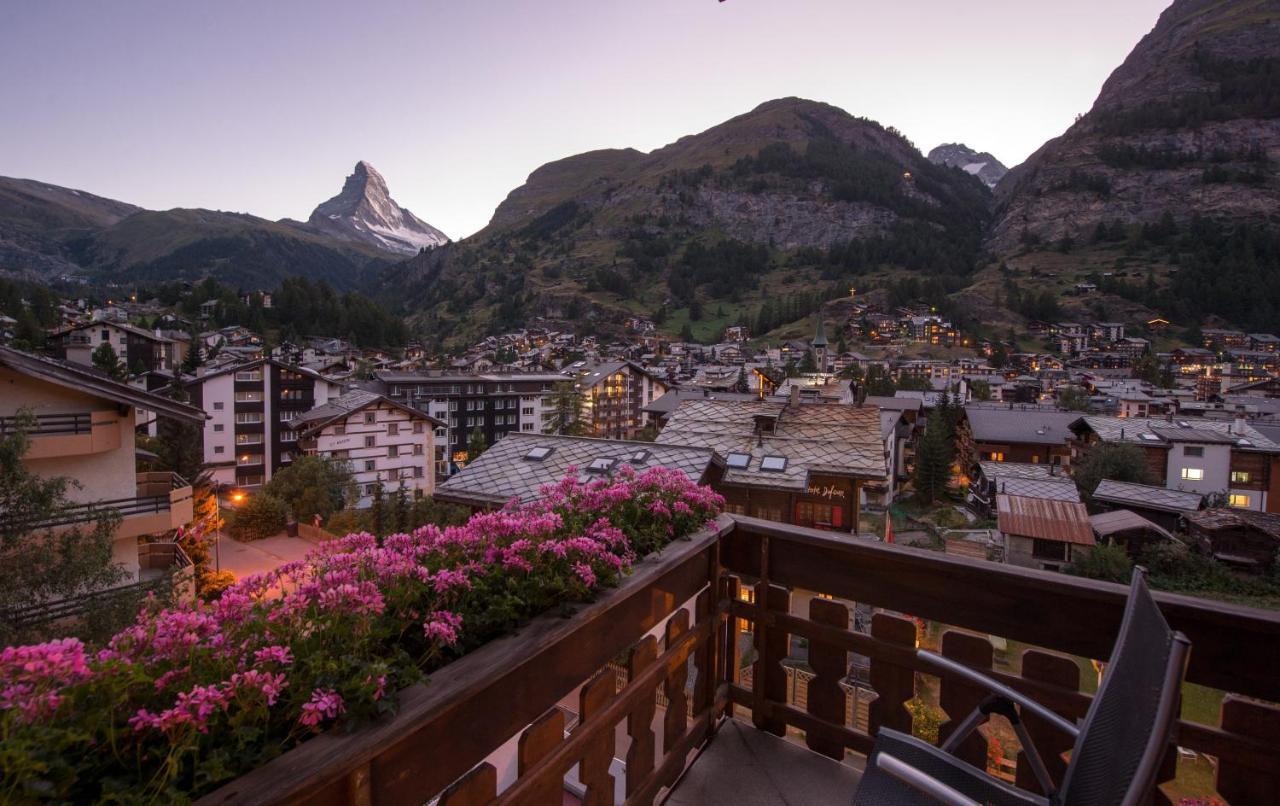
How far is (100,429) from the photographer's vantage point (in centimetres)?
963

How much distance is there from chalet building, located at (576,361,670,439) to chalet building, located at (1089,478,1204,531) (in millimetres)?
33295

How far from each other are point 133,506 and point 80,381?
2223mm

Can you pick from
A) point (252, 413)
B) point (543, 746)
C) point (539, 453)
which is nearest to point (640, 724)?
point (543, 746)

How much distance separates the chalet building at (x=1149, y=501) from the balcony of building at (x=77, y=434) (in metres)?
37.5

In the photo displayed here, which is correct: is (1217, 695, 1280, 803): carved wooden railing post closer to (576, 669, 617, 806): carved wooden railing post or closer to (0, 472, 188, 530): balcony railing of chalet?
(576, 669, 617, 806): carved wooden railing post

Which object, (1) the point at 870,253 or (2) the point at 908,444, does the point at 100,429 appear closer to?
(2) the point at 908,444

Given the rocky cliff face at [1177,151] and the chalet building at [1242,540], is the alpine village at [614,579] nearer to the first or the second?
the chalet building at [1242,540]

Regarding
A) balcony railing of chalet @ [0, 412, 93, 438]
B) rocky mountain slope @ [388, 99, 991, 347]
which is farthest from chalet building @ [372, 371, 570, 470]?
rocky mountain slope @ [388, 99, 991, 347]

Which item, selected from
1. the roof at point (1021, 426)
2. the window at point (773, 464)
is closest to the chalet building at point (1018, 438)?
the roof at point (1021, 426)

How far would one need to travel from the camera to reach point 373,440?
34.1 m

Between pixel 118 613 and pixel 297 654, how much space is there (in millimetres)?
8037

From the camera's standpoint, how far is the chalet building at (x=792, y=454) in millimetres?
18812

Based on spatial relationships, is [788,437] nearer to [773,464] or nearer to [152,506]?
[773,464]

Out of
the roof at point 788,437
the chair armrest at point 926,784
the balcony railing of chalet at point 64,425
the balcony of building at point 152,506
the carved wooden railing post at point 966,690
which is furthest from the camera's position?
the roof at point 788,437
